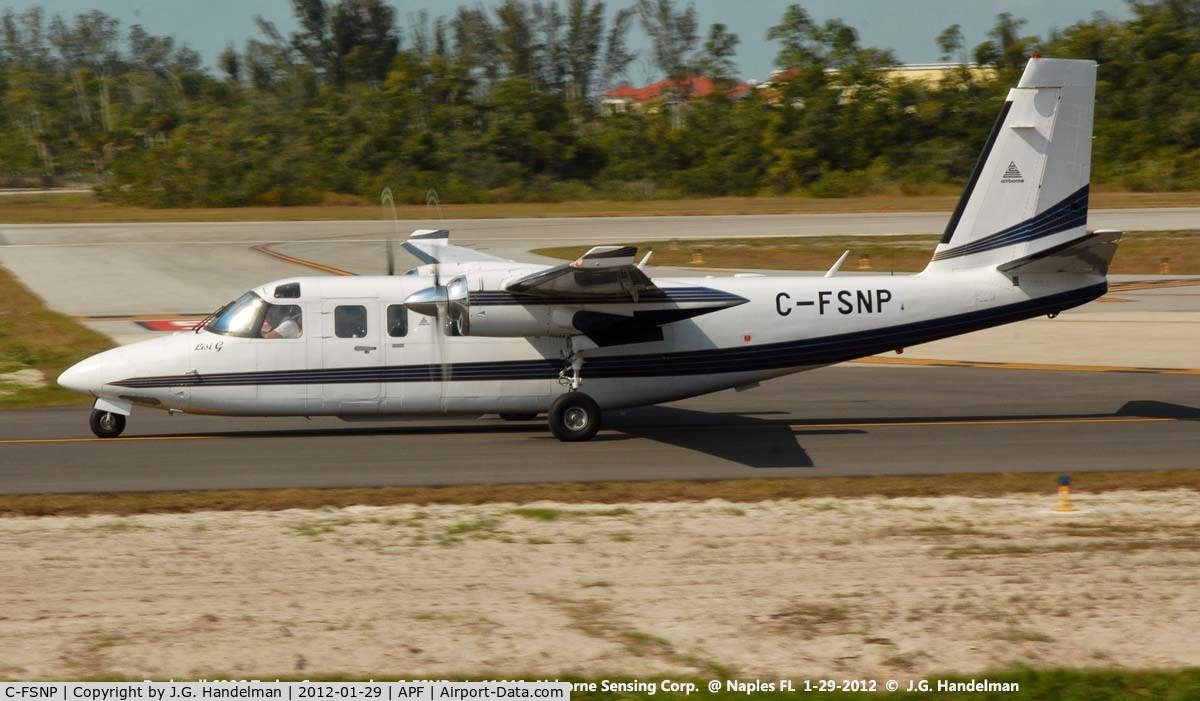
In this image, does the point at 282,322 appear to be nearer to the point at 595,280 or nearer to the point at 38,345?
the point at 595,280

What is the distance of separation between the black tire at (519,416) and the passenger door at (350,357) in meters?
1.99

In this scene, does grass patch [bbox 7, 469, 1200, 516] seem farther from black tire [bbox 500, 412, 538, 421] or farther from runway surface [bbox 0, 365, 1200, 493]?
black tire [bbox 500, 412, 538, 421]

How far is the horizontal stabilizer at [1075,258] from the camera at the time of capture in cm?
1662

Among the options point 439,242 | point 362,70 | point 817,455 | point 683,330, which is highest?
point 362,70

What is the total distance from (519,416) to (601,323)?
2206mm

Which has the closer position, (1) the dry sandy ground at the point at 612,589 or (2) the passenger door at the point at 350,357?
(1) the dry sandy ground at the point at 612,589

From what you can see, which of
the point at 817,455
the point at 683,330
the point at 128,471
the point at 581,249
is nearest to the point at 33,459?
the point at 128,471

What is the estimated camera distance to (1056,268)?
17.3 metres

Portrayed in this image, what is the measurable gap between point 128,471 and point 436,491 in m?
4.13

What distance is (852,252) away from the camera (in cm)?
4478

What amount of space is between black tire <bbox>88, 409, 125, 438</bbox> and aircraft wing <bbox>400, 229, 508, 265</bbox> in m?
5.08

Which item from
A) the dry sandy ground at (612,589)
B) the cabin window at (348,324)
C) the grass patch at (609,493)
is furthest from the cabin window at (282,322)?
the dry sandy ground at (612,589)

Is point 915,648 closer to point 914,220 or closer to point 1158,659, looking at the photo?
point 1158,659

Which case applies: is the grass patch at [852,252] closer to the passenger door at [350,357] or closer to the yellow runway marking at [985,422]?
the yellow runway marking at [985,422]
